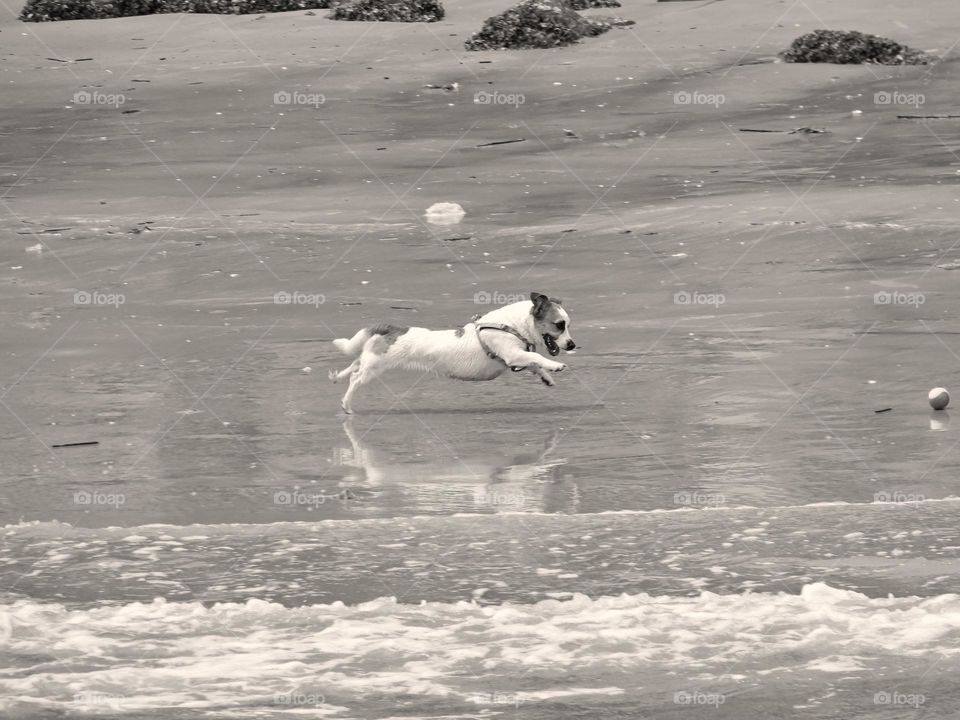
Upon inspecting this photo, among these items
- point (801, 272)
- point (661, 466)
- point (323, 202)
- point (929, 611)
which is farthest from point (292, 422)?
point (323, 202)

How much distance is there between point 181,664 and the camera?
22.0 feet

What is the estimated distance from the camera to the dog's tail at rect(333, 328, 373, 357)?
1090 cm

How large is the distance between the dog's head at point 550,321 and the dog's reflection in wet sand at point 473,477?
3.37ft

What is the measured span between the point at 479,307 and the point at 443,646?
21.7ft

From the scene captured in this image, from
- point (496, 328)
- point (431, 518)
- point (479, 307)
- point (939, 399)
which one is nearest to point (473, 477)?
point (431, 518)

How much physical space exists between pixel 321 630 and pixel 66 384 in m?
4.86

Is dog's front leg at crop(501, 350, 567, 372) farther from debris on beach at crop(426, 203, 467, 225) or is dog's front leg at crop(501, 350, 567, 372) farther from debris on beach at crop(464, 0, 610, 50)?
debris on beach at crop(464, 0, 610, 50)

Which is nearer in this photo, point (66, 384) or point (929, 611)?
point (929, 611)

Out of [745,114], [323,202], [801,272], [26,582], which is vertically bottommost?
[26,582]

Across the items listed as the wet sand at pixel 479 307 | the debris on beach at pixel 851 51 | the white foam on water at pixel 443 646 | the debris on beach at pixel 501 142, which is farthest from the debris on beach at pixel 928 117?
the white foam on water at pixel 443 646

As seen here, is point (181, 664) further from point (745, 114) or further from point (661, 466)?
point (745, 114)

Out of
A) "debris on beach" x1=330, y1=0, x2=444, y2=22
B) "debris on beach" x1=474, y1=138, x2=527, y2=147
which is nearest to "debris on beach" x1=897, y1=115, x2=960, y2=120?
"debris on beach" x1=474, y1=138, x2=527, y2=147

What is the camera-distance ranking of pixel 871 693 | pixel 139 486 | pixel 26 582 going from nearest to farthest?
pixel 871 693, pixel 26 582, pixel 139 486

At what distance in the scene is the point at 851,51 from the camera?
22.3m
